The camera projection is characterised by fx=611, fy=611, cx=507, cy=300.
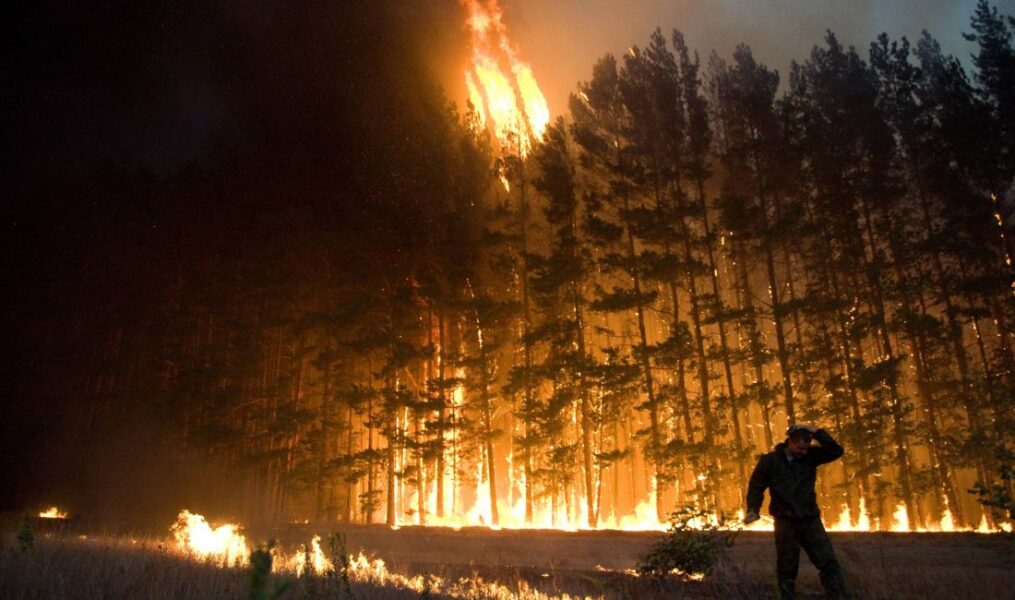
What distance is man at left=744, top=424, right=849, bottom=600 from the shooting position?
7.25m

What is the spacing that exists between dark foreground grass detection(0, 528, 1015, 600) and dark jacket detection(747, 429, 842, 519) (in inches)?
46.8

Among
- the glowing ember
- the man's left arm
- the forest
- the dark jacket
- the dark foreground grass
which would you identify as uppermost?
the forest

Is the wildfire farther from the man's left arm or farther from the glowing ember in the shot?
the man's left arm

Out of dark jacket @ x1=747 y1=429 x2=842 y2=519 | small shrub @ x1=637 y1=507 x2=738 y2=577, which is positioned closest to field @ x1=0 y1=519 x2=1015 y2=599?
small shrub @ x1=637 y1=507 x2=738 y2=577

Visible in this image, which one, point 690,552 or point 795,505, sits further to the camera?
point 690,552

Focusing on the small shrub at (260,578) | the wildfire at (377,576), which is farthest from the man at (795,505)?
the small shrub at (260,578)

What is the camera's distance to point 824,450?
7652 mm

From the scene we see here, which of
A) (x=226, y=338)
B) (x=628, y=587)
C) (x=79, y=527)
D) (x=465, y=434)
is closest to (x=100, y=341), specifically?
(x=226, y=338)

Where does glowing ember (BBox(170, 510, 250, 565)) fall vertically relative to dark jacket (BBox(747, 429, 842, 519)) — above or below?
below

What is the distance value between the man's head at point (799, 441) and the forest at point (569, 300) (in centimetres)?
1245

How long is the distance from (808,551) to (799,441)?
4.23 feet

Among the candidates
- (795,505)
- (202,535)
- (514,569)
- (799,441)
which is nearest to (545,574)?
(514,569)

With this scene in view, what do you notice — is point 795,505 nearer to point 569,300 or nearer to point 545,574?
point 545,574

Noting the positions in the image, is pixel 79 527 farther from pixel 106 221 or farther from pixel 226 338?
pixel 106 221
